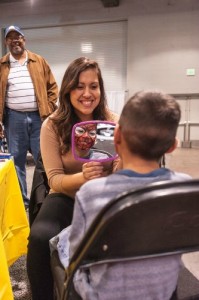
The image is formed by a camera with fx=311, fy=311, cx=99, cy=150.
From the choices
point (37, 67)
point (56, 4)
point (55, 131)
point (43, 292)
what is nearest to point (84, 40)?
point (56, 4)

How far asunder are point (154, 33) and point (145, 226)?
5712 mm

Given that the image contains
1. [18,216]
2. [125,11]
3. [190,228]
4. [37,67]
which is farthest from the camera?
[125,11]

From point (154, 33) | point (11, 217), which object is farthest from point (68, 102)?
point (154, 33)

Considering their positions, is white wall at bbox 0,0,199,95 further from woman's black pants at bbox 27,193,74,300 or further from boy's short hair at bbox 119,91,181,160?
boy's short hair at bbox 119,91,181,160

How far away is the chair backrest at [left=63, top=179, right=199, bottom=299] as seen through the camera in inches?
21.3

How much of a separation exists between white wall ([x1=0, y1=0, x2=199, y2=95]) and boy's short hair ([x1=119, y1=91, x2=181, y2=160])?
5172 millimetres

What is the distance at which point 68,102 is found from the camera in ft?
4.60

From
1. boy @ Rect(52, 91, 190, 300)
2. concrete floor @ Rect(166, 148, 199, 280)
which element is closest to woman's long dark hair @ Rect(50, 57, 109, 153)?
boy @ Rect(52, 91, 190, 300)

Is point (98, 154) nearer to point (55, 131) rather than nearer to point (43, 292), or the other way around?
point (55, 131)

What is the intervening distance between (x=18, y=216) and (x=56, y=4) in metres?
5.61

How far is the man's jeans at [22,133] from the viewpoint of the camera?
2.47 meters

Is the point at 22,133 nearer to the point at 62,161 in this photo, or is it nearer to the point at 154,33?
the point at 62,161

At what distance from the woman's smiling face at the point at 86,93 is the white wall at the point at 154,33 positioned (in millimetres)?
4485

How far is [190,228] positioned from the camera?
0.62 metres
